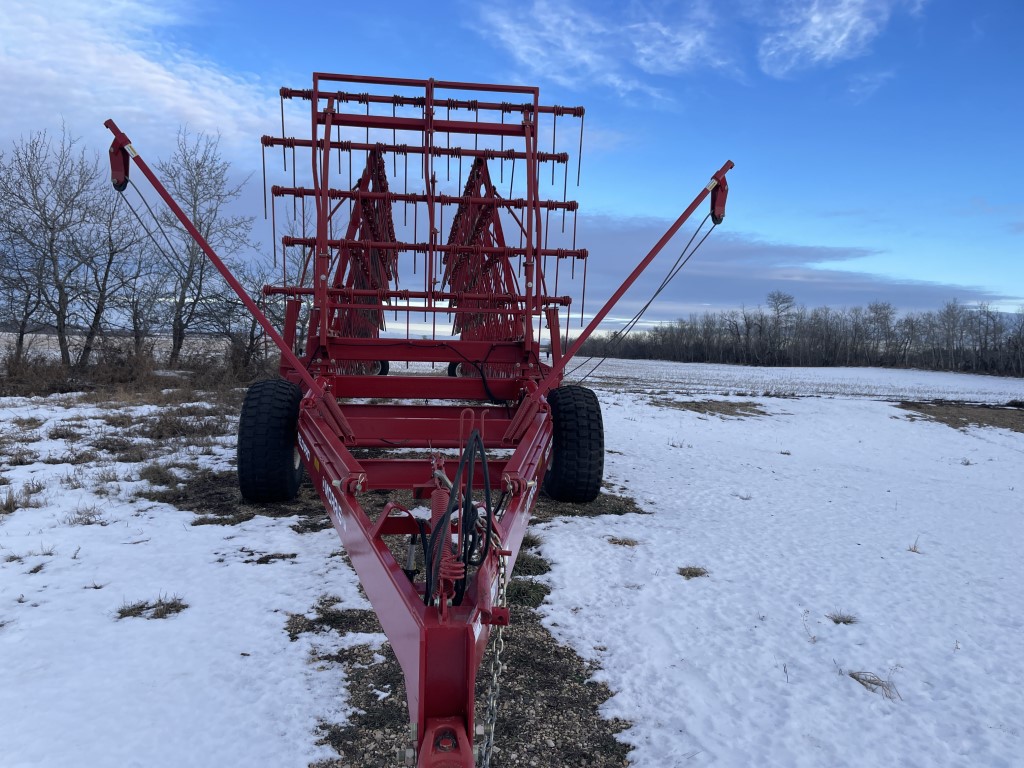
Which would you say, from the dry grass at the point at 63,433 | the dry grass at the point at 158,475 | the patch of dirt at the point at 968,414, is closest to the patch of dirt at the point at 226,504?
the dry grass at the point at 158,475

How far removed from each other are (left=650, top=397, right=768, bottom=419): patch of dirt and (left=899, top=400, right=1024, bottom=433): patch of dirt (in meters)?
5.35

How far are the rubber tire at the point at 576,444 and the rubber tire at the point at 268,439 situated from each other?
2.25 metres

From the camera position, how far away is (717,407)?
17438 millimetres

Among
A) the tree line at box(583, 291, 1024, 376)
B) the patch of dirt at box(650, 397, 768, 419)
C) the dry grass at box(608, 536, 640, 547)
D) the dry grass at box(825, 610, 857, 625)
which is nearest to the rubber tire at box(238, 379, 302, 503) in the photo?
the dry grass at box(608, 536, 640, 547)

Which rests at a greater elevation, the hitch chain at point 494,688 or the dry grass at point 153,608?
the hitch chain at point 494,688

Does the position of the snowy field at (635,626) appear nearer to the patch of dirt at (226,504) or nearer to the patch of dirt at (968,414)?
the patch of dirt at (226,504)

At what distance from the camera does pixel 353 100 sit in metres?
6.55

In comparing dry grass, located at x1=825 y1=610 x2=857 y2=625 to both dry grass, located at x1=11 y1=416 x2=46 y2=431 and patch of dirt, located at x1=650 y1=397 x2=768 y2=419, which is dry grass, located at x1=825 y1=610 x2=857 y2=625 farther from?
patch of dirt, located at x1=650 y1=397 x2=768 y2=419

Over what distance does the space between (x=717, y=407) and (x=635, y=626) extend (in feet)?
48.6

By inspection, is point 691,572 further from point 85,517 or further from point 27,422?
point 27,422

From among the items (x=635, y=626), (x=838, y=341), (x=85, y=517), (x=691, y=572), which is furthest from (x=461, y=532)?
(x=838, y=341)

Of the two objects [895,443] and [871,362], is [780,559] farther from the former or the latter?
[871,362]

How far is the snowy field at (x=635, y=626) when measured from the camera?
2.54 metres

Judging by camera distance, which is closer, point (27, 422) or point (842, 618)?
point (842, 618)
